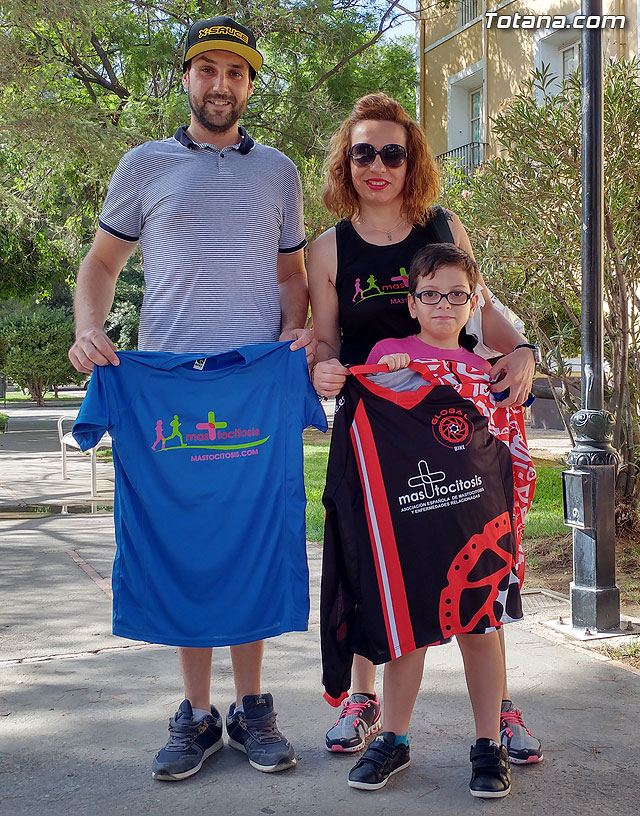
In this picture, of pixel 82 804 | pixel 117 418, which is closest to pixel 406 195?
pixel 117 418

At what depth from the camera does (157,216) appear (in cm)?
325

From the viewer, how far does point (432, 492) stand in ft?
9.62

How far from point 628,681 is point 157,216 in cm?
280

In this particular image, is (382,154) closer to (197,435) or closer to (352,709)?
(197,435)

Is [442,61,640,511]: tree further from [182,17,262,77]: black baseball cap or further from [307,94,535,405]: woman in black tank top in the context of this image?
[182,17,262,77]: black baseball cap

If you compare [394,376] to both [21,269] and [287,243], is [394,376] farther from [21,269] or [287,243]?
[21,269]

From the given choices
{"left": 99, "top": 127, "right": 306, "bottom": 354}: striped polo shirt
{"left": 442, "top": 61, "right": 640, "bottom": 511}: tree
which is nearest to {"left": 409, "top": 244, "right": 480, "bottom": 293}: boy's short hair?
{"left": 99, "top": 127, "right": 306, "bottom": 354}: striped polo shirt

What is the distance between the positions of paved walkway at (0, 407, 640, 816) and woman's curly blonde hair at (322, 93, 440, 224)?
1956 mm

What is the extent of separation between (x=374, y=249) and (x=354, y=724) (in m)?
1.73

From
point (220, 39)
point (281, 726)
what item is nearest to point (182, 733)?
point (281, 726)

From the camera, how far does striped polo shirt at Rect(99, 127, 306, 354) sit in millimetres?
3219

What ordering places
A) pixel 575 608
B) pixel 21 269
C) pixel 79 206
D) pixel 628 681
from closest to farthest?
1. pixel 628 681
2. pixel 575 608
3. pixel 79 206
4. pixel 21 269

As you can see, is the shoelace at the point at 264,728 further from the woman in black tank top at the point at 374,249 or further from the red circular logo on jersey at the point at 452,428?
the red circular logo on jersey at the point at 452,428

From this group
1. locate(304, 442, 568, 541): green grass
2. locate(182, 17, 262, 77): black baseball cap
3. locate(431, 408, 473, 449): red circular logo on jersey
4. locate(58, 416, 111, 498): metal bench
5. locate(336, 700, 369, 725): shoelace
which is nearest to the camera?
locate(431, 408, 473, 449): red circular logo on jersey
